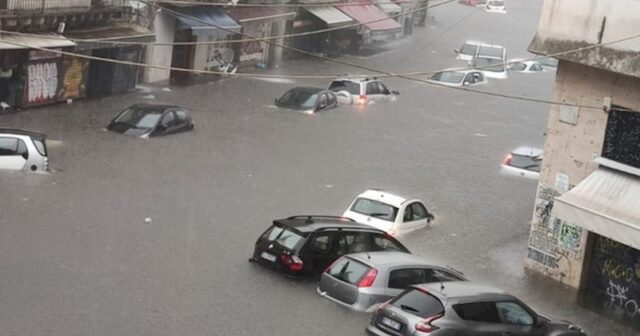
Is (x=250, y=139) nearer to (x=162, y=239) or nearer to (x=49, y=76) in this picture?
(x=49, y=76)

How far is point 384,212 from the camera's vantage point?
2567cm

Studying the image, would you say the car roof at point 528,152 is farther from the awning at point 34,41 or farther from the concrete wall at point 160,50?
the concrete wall at point 160,50

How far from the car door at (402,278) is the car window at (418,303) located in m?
1.94

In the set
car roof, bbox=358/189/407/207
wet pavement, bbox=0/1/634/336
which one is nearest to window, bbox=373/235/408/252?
wet pavement, bbox=0/1/634/336

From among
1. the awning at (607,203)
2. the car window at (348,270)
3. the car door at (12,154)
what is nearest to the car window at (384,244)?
the car window at (348,270)

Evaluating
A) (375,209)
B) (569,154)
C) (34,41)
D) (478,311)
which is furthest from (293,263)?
(34,41)

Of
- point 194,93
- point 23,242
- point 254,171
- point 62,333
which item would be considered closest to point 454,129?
point 194,93

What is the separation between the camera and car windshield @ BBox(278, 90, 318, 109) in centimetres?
4175

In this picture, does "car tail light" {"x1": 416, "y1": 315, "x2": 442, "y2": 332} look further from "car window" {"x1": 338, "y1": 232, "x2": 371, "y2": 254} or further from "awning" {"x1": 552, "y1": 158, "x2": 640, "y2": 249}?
"awning" {"x1": 552, "y1": 158, "x2": 640, "y2": 249}

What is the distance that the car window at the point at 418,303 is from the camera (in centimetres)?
1669

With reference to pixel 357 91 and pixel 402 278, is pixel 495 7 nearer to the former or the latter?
pixel 357 91

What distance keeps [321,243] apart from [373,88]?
26.2m

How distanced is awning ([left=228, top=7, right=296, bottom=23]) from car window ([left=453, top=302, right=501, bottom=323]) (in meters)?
33.4

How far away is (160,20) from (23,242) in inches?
920
